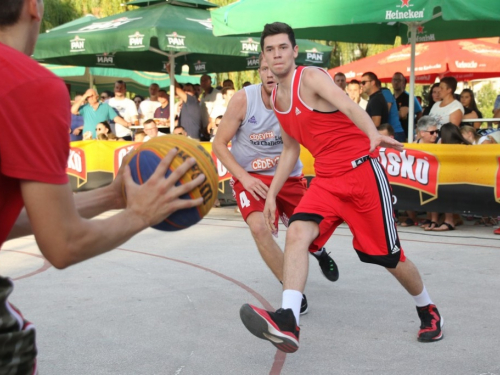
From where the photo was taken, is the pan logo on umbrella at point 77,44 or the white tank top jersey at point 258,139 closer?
the white tank top jersey at point 258,139

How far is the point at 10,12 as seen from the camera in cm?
196

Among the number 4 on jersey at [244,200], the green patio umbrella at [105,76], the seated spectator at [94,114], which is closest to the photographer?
the number 4 on jersey at [244,200]

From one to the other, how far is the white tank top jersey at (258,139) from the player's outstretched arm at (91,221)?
3.38 meters

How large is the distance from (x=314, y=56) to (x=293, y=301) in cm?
1107

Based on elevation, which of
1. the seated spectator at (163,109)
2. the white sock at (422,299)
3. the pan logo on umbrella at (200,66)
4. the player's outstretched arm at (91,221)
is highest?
the player's outstretched arm at (91,221)

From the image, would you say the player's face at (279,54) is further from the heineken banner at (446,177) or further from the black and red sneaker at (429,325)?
the heineken banner at (446,177)

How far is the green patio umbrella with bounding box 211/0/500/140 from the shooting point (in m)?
8.73

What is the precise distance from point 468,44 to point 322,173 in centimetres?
1520

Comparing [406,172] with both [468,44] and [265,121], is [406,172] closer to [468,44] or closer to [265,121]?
[265,121]

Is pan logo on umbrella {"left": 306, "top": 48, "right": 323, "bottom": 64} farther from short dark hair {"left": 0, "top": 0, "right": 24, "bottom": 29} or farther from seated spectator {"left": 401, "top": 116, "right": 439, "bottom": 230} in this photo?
short dark hair {"left": 0, "top": 0, "right": 24, "bottom": 29}

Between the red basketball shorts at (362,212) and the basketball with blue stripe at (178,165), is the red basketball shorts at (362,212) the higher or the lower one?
the lower one

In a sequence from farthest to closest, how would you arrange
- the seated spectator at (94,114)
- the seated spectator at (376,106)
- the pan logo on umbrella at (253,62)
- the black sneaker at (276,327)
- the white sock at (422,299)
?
1. the pan logo on umbrella at (253,62)
2. the seated spectator at (94,114)
3. the seated spectator at (376,106)
4. the white sock at (422,299)
5. the black sneaker at (276,327)

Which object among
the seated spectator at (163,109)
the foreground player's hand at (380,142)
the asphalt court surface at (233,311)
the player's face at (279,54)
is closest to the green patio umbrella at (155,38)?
the seated spectator at (163,109)

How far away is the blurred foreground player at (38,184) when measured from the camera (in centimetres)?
180
